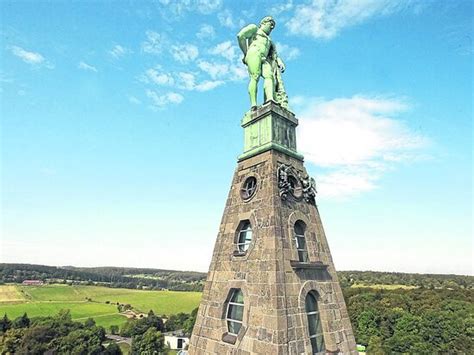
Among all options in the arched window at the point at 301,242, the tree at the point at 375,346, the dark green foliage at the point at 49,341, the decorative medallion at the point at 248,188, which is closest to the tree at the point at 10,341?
the dark green foliage at the point at 49,341

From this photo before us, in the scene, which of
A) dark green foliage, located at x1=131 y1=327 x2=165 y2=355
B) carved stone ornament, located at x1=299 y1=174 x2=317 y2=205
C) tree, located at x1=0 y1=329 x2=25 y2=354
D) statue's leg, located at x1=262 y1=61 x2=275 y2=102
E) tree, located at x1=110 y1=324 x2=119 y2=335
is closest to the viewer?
carved stone ornament, located at x1=299 y1=174 x2=317 y2=205

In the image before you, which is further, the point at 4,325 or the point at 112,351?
the point at 4,325

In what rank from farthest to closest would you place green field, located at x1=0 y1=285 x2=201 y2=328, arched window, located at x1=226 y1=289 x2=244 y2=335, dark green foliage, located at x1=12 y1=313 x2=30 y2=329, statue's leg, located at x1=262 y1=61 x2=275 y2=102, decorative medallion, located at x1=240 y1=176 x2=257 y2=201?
1. green field, located at x1=0 y1=285 x2=201 y2=328
2. dark green foliage, located at x1=12 y1=313 x2=30 y2=329
3. statue's leg, located at x1=262 y1=61 x2=275 y2=102
4. decorative medallion, located at x1=240 y1=176 x2=257 y2=201
5. arched window, located at x1=226 y1=289 x2=244 y2=335

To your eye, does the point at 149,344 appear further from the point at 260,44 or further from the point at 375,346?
the point at 260,44

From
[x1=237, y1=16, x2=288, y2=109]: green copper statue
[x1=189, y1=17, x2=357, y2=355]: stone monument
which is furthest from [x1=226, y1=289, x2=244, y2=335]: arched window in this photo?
[x1=237, y1=16, x2=288, y2=109]: green copper statue

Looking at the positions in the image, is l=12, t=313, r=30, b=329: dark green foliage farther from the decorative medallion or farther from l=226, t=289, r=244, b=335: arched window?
the decorative medallion


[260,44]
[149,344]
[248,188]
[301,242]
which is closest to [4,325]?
[149,344]
